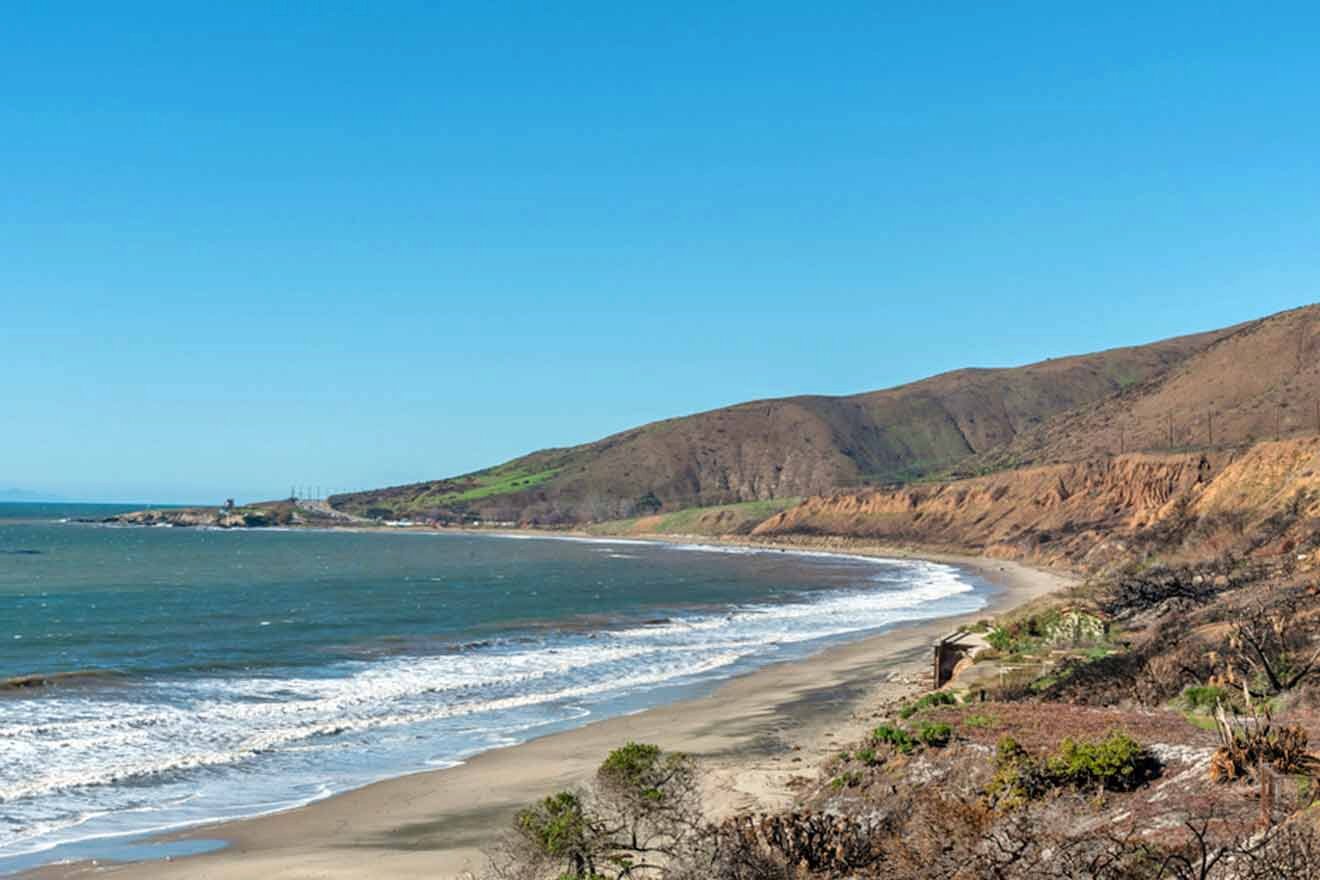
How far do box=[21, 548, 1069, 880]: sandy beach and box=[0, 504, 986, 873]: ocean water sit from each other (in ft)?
3.64

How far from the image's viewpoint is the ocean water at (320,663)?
2214 cm

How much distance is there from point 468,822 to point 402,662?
20663 millimetres

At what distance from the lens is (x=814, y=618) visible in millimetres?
56000

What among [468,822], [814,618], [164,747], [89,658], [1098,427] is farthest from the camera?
[1098,427]

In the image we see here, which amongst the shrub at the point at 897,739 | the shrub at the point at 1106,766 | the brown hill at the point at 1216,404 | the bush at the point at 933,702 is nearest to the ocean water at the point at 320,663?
the bush at the point at 933,702

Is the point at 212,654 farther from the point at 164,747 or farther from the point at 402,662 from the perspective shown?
the point at 164,747

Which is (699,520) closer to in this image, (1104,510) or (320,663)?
(1104,510)

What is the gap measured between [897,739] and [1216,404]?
119346mm

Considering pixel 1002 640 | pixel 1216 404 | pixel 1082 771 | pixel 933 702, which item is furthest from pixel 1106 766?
pixel 1216 404

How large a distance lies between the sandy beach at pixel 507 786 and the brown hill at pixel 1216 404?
84.9m

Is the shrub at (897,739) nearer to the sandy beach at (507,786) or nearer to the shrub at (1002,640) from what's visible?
the sandy beach at (507,786)

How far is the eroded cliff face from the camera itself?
191ft

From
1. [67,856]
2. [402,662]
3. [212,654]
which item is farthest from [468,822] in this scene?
[212,654]

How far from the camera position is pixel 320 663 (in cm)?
3897
